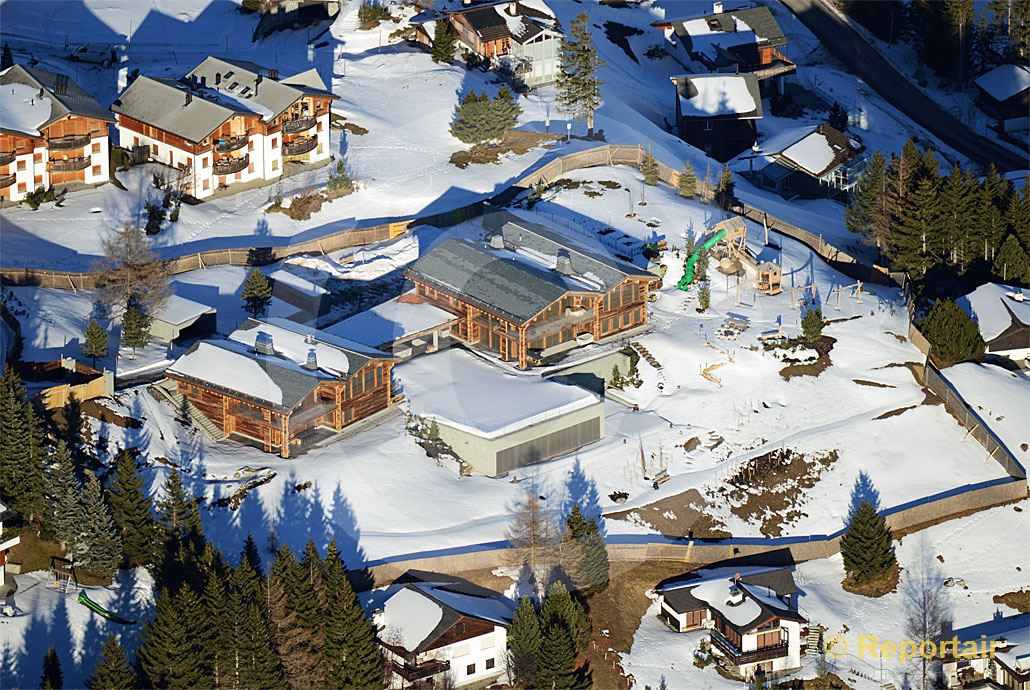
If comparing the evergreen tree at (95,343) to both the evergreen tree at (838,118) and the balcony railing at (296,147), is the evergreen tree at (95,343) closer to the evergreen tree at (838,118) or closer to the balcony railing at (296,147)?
the balcony railing at (296,147)

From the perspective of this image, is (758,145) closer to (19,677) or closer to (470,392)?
(470,392)

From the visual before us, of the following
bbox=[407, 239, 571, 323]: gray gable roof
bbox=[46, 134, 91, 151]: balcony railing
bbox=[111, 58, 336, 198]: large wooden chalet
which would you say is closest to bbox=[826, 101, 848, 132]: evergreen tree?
bbox=[111, 58, 336, 198]: large wooden chalet

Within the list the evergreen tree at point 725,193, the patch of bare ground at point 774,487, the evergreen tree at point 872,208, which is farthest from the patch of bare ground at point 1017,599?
the evergreen tree at point 725,193

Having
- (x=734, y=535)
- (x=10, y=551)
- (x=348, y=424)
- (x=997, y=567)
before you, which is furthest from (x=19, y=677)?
(x=997, y=567)

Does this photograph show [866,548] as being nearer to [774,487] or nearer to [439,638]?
[774,487]

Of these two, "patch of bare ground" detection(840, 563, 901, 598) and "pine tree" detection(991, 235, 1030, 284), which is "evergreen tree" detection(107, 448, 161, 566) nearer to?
"patch of bare ground" detection(840, 563, 901, 598)

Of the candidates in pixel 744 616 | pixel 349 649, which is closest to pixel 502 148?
pixel 744 616
